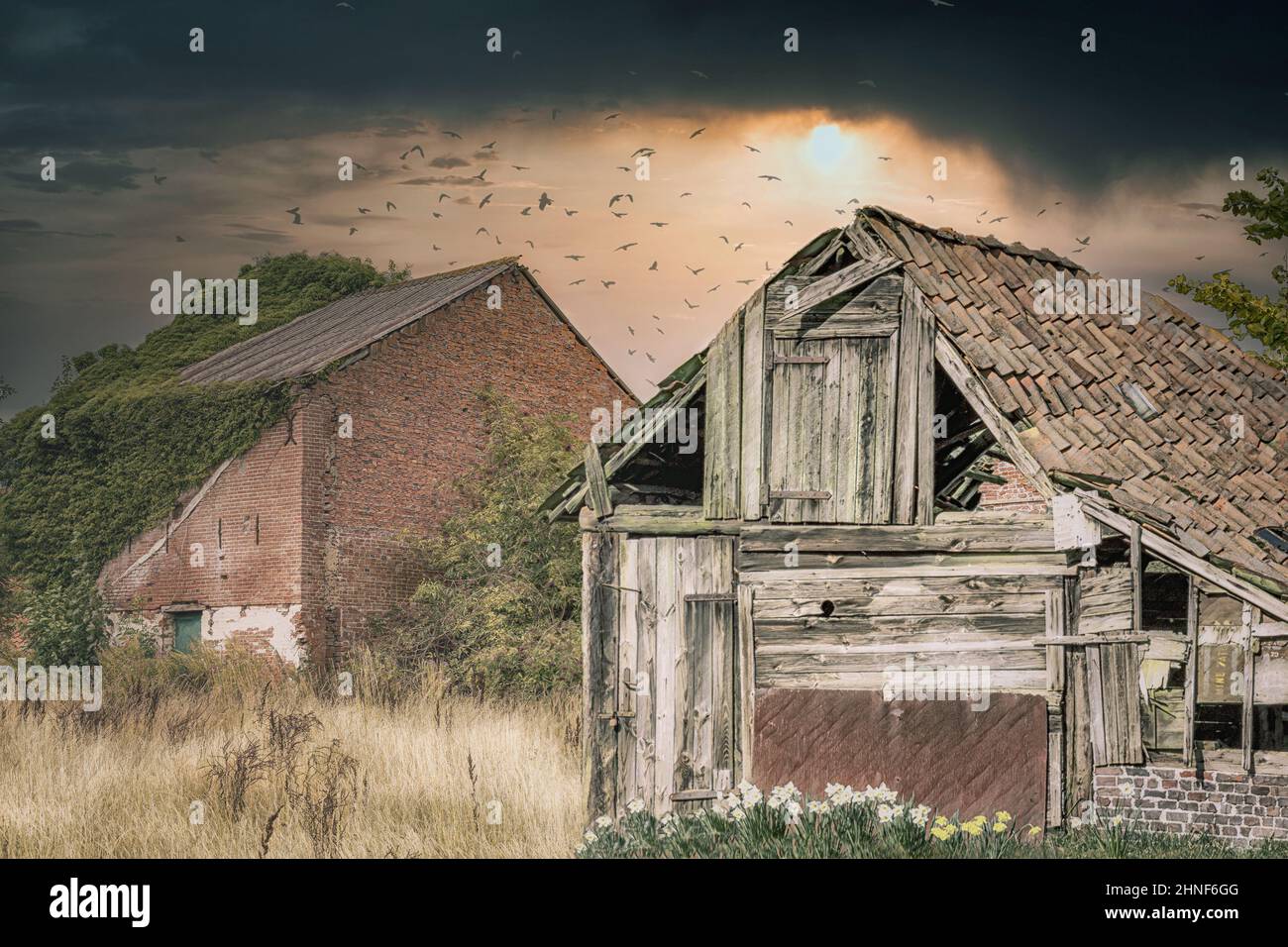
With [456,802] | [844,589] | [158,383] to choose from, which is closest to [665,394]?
[844,589]

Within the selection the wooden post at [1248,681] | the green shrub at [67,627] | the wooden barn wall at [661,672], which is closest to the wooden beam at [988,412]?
the wooden post at [1248,681]

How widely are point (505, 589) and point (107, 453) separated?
32.6ft

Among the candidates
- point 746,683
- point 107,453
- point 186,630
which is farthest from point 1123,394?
point 107,453

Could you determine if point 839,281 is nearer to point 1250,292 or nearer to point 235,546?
point 1250,292

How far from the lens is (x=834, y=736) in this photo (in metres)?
12.8

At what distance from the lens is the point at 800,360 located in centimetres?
1348

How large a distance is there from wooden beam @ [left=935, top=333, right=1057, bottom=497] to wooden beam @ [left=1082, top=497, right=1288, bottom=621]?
0.50 m

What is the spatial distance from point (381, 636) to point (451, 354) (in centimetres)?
594

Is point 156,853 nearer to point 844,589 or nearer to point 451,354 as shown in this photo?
point 844,589

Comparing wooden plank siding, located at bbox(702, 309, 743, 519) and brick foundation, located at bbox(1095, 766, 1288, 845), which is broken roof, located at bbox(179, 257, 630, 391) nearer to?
wooden plank siding, located at bbox(702, 309, 743, 519)

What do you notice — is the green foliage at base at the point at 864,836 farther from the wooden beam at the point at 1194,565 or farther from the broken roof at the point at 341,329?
the broken roof at the point at 341,329

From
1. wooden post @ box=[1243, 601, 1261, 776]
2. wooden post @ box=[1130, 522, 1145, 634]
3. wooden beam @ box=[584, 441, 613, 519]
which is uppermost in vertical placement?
wooden beam @ box=[584, 441, 613, 519]

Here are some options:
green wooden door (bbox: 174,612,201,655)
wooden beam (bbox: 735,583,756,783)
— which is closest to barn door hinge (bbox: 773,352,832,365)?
wooden beam (bbox: 735,583,756,783)

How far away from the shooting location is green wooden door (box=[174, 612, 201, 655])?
26406 millimetres
